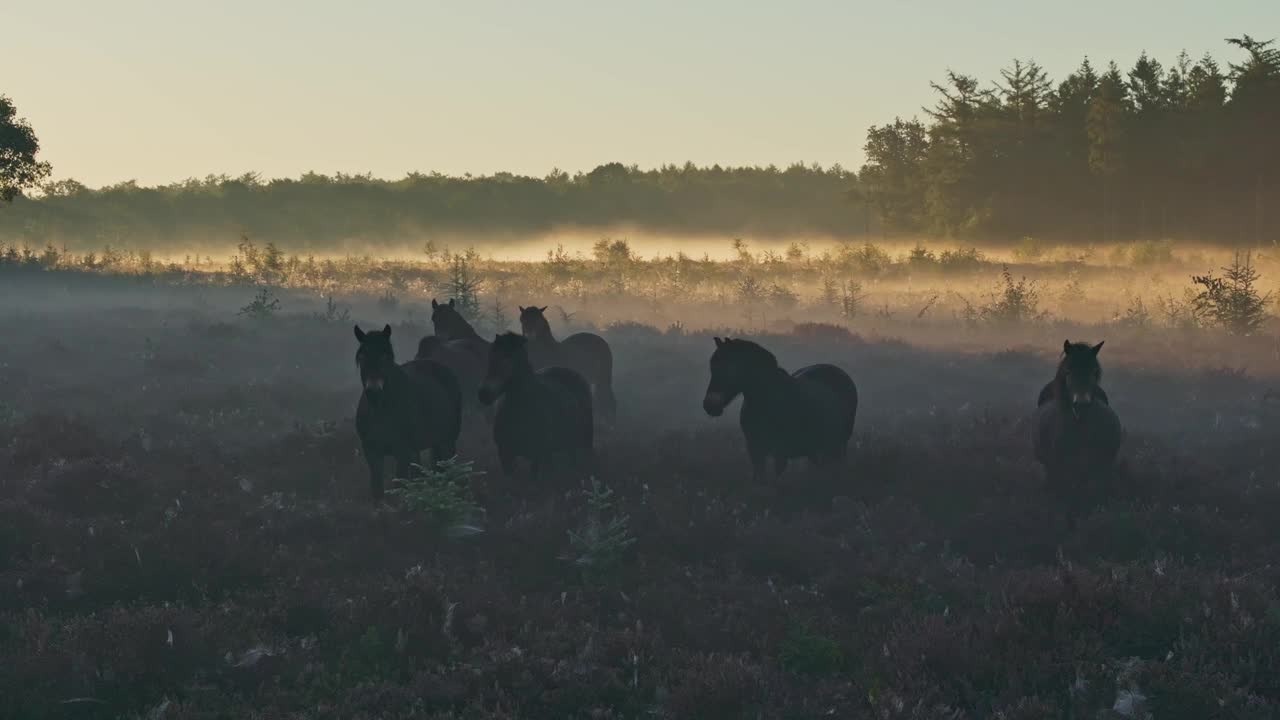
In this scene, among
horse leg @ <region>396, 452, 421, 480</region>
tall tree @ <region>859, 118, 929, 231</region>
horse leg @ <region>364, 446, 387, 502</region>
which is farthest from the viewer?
tall tree @ <region>859, 118, 929, 231</region>

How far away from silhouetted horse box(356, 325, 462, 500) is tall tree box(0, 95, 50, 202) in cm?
3183

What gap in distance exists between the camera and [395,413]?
12531 millimetres

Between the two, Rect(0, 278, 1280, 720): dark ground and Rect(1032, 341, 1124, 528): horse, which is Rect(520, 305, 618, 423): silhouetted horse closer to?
Rect(0, 278, 1280, 720): dark ground

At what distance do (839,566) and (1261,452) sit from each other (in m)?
8.36

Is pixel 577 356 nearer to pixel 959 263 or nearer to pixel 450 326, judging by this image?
pixel 450 326

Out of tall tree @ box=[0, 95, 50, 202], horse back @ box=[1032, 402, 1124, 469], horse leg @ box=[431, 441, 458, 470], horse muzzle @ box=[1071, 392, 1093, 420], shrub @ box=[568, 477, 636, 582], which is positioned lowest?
shrub @ box=[568, 477, 636, 582]

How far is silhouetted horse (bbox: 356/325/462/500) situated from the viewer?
1202 centimetres

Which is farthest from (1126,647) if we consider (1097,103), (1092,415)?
(1097,103)

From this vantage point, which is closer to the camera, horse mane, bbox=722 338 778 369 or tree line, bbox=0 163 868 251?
horse mane, bbox=722 338 778 369

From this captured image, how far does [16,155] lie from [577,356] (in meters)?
29.0

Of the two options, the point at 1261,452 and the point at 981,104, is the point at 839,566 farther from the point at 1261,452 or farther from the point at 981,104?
the point at 981,104

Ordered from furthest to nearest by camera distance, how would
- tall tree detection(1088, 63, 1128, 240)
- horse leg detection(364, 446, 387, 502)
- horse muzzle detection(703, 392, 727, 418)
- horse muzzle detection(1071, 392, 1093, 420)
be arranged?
1. tall tree detection(1088, 63, 1128, 240)
2. horse muzzle detection(703, 392, 727, 418)
3. horse leg detection(364, 446, 387, 502)
4. horse muzzle detection(1071, 392, 1093, 420)

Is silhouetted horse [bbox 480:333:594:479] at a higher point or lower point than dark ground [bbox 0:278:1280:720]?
higher

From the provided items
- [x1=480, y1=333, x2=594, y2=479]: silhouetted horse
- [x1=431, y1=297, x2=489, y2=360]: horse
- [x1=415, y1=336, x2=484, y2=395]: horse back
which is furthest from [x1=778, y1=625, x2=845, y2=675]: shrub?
[x1=431, y1=297, x2=489, y2=360]: horse
